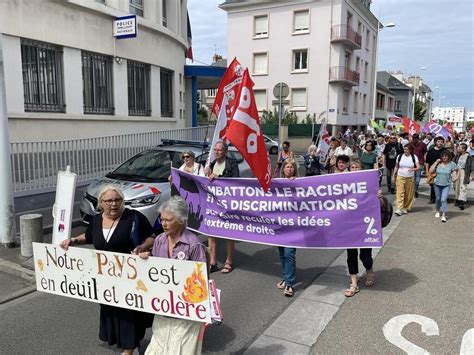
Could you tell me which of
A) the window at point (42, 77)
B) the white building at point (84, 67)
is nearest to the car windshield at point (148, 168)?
the white building at point (84, 67)

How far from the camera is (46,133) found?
12359mm

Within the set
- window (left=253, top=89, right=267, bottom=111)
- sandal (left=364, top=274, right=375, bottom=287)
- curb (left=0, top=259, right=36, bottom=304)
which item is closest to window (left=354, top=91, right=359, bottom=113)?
window (left=253, top=89, right=267, bottom=111)

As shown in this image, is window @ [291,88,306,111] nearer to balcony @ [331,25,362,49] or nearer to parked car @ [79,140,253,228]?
balcony @ [331,25,362,49]

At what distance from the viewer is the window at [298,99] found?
36906 mm

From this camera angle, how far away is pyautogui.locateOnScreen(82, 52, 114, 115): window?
1391 cm

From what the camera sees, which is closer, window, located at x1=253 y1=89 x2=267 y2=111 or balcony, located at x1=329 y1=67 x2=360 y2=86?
balcony, located at x1=329 y1=67 x2=360 y2=86

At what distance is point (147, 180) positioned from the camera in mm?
7402

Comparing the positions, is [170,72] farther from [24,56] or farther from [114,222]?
[114,222]

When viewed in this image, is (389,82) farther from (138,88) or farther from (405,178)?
(405,178)

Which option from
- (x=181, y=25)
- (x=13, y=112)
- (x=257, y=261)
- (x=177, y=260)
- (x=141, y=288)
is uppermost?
(x=181, y=25)

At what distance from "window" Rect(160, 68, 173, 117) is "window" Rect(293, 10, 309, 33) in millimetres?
20945

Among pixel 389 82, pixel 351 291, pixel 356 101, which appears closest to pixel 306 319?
pixel 351 291

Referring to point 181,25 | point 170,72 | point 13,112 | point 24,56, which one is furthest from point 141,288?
point 181,25

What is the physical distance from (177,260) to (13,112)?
10.4 meters
